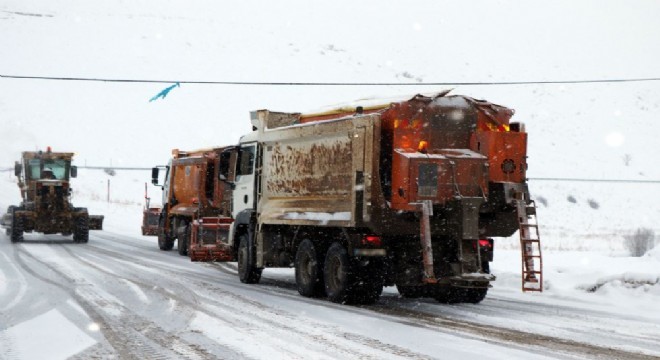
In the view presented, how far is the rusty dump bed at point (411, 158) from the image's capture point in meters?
12.4

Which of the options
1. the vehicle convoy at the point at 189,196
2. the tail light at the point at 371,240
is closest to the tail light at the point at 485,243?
the tail light at the point at 371,240

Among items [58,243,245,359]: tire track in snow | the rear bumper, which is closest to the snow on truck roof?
the rear bumper

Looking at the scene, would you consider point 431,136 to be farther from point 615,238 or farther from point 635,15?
point 635,15

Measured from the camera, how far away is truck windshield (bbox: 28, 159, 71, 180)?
2874 centimetres

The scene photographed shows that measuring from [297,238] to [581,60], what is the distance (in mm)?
94793

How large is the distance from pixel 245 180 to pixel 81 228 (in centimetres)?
1259

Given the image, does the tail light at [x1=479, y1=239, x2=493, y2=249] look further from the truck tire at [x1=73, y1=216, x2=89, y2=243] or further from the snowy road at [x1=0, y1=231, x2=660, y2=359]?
the truck tire at [x1=73, y1=216, x2=89, y2=243]

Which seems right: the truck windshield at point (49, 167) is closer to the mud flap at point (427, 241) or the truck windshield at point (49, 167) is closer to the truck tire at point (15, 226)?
the truck tire at point (15, 226)

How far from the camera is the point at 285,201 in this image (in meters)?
15.2

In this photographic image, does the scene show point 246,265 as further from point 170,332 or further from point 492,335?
point 492,335

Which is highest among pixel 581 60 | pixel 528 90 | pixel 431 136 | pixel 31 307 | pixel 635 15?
pixel 635 15

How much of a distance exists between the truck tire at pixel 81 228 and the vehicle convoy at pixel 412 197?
49.7 feet

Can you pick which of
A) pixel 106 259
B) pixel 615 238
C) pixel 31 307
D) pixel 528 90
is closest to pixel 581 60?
pixel 528 90

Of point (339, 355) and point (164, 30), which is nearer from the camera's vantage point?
point (339, 355)
